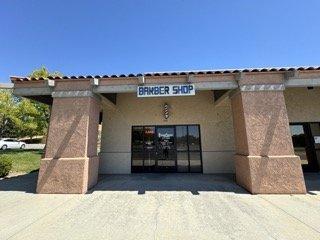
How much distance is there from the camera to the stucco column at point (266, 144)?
265 inches

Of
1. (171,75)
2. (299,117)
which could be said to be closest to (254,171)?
(171,75)

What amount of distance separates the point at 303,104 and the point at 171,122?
262 inches

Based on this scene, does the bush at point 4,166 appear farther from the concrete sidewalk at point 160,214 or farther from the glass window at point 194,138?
the glass window at point 194,138

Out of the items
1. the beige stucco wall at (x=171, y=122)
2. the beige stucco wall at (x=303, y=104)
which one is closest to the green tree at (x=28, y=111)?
the beige stucco wall at (x=171, y=122)

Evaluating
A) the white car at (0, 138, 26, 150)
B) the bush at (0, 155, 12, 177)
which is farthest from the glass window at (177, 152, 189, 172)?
the white car at (0, 138, 26, 150)

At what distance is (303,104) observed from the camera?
10500 millimetres

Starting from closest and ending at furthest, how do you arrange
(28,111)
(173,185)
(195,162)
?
(173,185) < (195,162) < (28,111)

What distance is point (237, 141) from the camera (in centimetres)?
805

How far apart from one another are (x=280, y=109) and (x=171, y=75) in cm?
393

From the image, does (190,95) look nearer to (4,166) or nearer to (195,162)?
(195,162)

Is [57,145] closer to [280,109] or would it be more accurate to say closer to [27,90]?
[27,90]

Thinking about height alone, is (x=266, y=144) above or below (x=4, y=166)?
above

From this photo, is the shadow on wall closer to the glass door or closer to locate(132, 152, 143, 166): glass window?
the glass door

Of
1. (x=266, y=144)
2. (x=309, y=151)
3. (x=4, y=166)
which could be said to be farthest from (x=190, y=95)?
(x=4, y=166)
